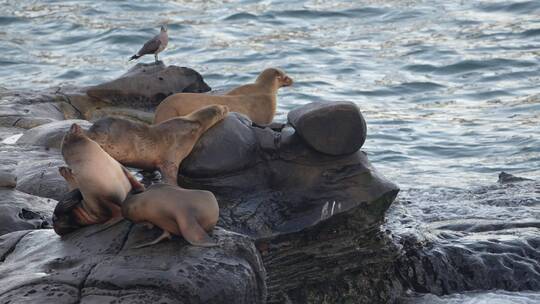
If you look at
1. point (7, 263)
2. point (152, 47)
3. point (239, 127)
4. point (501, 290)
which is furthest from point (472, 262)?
point (152, 47)

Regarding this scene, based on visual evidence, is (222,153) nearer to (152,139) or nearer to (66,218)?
(152,139)

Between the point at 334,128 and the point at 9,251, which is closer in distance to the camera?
the point at 9,251

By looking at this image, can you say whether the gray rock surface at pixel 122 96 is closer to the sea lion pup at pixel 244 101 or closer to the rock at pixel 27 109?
the rock at pixel 27 109

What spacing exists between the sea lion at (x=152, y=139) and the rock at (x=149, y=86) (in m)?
3.72

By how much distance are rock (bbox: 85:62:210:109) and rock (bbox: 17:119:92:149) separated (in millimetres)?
2021

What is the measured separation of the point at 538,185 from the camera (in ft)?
29.7

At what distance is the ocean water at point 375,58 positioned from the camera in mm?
11258

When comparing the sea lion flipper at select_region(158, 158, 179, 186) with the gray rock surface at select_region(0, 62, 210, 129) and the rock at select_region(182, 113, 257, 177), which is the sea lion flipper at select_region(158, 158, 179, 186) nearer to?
the rock at select_region(182, 113, 257, 177)

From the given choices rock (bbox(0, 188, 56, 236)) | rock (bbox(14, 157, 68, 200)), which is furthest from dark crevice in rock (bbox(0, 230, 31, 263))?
rock (bbox(14, 157, 68, 200))

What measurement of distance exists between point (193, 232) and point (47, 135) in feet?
11.9

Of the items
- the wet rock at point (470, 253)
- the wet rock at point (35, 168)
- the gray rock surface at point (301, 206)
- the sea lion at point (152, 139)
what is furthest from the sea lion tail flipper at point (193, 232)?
the wet rock at point (35, 168)

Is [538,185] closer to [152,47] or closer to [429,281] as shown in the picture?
[429,281]


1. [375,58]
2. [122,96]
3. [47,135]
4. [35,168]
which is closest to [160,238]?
[35,168]

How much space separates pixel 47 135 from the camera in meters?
8.55
